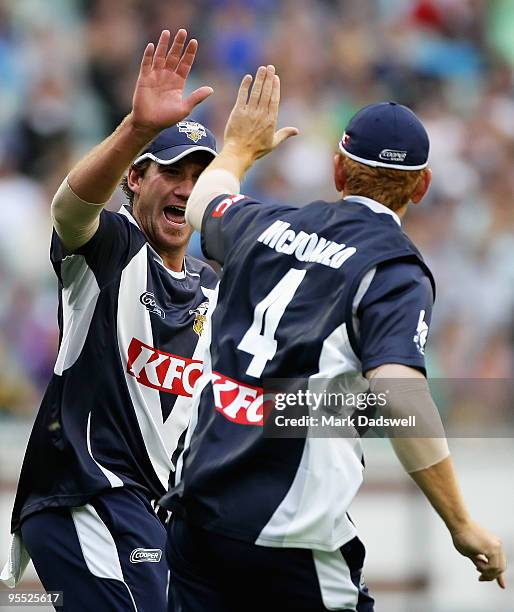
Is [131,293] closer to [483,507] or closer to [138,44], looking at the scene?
[483,507]

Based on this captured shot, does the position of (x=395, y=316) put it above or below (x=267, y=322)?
above

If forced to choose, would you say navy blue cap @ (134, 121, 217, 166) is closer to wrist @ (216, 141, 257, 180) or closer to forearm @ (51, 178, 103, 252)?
forearm @ (51, 178, 103, 252)

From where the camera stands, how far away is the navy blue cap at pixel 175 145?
536 centimetres

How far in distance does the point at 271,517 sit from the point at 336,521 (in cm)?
21

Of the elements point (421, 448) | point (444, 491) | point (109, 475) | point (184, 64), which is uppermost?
point (184, 64)

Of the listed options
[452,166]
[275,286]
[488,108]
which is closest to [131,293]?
[275,286]

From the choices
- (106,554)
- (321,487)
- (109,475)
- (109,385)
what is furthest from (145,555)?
(321,487)

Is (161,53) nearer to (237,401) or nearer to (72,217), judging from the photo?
(72,217)

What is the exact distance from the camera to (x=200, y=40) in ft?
41.3

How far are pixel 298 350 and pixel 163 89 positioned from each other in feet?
4.45

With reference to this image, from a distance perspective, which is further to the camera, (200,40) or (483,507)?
(200,40)

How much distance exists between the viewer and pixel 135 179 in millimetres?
5535

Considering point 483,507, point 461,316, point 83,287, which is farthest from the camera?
point 461,316

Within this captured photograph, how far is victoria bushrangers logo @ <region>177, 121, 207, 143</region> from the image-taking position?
5.40 m
